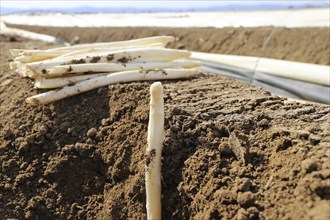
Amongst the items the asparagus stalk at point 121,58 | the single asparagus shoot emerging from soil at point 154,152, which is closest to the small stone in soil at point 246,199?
the single asparagus shoot emerging from soil at point 154,152

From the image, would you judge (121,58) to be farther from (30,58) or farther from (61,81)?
(30,58)

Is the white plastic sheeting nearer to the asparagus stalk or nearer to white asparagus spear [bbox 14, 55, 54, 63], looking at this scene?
the asparagus stalk

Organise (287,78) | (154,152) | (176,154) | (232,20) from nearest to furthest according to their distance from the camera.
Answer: (154,152)
(176,154)
(287,78)
(232,20)

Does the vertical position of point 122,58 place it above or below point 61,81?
above

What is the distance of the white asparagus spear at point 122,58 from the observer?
398 cm

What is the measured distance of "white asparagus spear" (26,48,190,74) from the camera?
398 centimetres

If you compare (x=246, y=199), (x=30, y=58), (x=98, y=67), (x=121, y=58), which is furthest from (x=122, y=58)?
(x=246, y=199)

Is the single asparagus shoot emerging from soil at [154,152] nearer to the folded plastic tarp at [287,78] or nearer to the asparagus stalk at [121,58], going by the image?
the asparagus stalk at [121,58]

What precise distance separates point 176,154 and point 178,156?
3 cm

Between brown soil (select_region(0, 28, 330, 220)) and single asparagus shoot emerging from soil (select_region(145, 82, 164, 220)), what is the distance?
0.34 ft

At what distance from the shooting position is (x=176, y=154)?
2895 mm

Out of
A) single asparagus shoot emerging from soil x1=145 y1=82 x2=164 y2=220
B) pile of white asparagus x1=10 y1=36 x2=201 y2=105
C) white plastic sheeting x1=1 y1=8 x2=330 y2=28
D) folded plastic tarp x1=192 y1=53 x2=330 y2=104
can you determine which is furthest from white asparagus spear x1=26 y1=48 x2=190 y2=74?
white plastic sheeting x1=1 y1=8 x2=330 y2=28

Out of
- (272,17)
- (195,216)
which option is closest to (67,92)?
(195,216)

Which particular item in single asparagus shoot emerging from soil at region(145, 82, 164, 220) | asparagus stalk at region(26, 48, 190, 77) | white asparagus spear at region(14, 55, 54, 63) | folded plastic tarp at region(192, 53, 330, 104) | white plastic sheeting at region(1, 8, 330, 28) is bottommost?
single asparagus shoot emerging from soil at region(145, 82, 164, 220)
